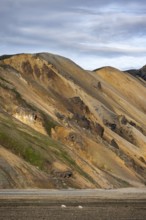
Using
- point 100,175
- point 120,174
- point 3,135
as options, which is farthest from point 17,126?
point 120,174

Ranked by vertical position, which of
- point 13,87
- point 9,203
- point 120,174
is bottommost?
point 120,174

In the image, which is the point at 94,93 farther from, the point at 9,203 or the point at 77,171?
the point at 9,203

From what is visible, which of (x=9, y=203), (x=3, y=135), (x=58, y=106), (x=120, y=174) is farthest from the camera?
(x=58, y=106)

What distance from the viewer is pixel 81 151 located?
11344 cm

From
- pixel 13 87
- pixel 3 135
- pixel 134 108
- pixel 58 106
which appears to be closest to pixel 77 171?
pixel 3 135

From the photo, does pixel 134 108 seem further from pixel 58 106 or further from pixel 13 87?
pixel 13 87

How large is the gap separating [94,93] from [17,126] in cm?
6625

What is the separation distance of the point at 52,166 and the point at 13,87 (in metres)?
24.9

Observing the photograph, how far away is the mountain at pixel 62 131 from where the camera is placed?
9119cm

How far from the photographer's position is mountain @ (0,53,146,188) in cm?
9119

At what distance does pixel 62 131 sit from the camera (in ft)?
369

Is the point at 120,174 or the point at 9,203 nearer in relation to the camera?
the point at 9,203

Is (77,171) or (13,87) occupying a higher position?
(13,87)

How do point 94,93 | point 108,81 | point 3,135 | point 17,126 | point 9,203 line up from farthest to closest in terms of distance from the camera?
point 108,81 → point 94,93 → point 17,126 → point 3,135 → point 9,203
